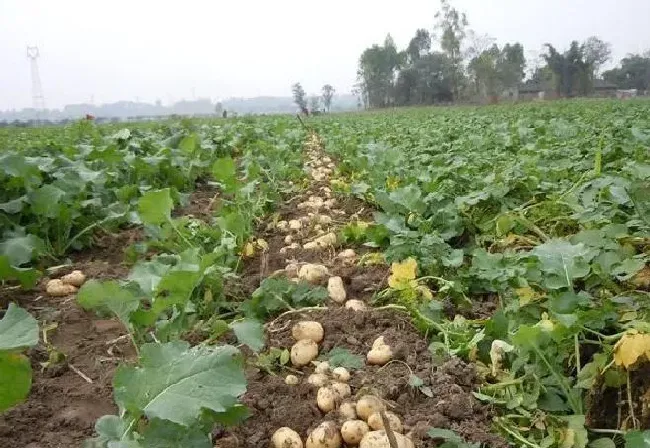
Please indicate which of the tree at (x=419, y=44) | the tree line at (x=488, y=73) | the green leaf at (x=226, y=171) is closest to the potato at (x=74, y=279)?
the green leaf at (x=226, y=171)

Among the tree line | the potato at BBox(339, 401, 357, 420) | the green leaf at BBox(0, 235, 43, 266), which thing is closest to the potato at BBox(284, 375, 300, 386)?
the potato at BBox(339, 401, 357, 420)

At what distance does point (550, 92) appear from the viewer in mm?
53531

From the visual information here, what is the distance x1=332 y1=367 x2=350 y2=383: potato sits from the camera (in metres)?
1.79

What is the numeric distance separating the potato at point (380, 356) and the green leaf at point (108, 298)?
0.77 metres

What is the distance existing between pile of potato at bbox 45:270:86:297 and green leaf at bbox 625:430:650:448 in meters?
2.43

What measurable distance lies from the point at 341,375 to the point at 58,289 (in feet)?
5.40

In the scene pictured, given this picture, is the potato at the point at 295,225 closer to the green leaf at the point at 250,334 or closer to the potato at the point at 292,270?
the potato at the point at 292,270

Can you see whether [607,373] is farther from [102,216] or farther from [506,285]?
[102,216]

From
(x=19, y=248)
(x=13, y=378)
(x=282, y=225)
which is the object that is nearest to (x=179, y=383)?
(x=13, y=378)

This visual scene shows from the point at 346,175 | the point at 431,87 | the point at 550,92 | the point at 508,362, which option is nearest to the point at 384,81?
the point at 431,87

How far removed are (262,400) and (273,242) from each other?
188cm

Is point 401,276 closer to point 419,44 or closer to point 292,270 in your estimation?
point 292,270

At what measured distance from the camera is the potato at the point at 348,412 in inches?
63.6

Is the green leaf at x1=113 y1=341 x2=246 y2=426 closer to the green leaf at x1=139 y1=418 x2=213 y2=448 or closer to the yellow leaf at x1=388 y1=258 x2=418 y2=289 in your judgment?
the green leaf at x1=139 y1=418 x2=213 y2=448
